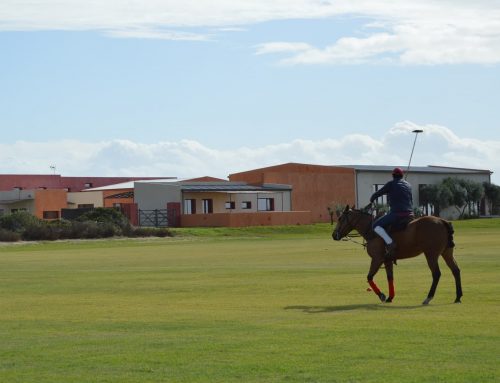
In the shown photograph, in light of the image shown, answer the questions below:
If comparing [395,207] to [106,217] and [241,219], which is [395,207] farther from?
[241,219]

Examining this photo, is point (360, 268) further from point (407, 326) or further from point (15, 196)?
point (15, 196)

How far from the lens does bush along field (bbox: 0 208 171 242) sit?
74875 mm

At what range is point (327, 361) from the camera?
13.8m

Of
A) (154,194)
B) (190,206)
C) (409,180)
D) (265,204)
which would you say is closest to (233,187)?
(190,206)

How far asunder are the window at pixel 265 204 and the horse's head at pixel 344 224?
3398 inches

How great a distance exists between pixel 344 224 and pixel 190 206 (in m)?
82.4

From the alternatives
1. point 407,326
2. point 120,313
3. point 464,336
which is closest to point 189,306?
point 120,313

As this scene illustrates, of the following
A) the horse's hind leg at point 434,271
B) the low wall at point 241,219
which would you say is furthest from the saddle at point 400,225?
the low wall at point 241,219

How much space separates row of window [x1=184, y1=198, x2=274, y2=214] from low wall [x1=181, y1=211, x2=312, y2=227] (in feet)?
20.5

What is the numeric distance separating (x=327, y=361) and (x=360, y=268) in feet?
71.3

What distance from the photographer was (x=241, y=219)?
96.4m

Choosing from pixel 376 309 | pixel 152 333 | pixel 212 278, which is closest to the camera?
pixel 152 333

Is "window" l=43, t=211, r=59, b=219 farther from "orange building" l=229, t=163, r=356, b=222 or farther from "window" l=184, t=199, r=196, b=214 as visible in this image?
"orange building" l=229, t=163, r=356, b=222

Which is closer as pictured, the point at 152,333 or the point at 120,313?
the point at 152,333
